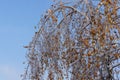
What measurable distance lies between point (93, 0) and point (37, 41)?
3.78ft

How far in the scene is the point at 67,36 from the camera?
6.11m

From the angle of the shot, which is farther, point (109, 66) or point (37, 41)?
point (37, 41)

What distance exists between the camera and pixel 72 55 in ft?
19.6

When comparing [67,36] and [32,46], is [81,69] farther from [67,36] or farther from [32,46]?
[32,46]

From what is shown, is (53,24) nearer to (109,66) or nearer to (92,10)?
(92,10)

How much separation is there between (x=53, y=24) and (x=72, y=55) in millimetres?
694

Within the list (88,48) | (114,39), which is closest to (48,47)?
(88,48)

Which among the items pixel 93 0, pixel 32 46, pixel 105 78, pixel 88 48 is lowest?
pixel 105 78

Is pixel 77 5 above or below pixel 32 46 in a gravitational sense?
above

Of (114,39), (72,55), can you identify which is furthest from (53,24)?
(114,39)

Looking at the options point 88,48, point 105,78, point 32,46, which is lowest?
point 105,78

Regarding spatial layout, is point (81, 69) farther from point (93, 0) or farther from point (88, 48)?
point (93, 0)

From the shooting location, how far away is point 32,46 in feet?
20.9

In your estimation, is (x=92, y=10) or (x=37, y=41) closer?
(x=92, y=10)
